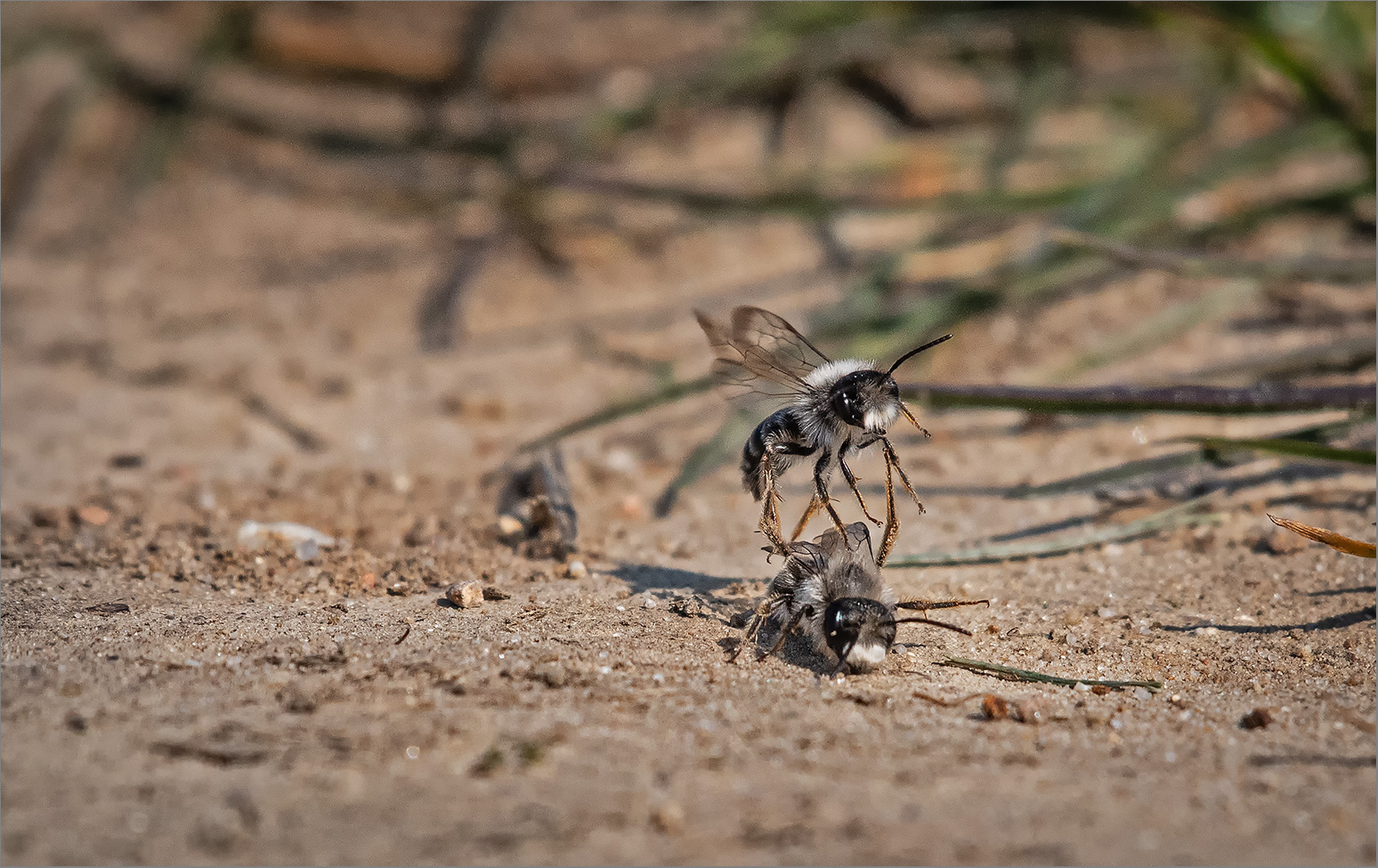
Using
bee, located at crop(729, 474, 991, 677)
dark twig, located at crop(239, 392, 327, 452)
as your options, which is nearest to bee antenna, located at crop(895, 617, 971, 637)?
bee, located at crop(729, 474, 991, 677)

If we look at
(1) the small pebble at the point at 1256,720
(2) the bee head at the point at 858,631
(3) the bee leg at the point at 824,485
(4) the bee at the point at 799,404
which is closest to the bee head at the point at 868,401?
(4) the bee at the point at 799,404

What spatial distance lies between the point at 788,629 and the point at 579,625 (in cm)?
37

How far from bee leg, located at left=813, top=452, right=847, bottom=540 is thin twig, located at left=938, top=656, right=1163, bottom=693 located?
1.00ft

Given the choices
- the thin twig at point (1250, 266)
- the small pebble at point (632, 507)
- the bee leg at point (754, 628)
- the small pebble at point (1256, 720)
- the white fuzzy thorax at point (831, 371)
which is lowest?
the small pebble at point (1256, 720)

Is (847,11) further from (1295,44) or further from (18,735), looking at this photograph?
(18,735)

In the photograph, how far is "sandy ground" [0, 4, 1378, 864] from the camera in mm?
1368

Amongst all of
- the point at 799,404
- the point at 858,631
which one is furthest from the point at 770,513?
the point at 858,631

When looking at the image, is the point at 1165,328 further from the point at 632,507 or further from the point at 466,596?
the point at 466,596

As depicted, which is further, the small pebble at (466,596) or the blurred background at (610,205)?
the blurred background at (610,205)

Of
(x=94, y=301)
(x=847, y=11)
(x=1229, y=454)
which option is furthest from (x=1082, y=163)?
(x=94, y=301)

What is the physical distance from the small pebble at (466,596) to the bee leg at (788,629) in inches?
22.1

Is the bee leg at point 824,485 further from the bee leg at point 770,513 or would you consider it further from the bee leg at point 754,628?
the bee leg at point 754,628

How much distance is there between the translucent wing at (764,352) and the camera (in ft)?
7.09

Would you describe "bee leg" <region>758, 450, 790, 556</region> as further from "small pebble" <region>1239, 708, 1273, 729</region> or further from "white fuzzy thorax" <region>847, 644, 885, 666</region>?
"small pebble" <region>1239, 708, 1273, 729</region>
